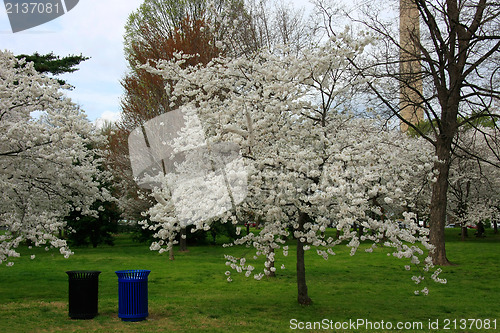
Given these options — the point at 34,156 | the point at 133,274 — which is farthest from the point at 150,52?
the point at 133,274

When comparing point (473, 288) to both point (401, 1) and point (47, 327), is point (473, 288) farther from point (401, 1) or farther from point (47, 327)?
point (47, 327)

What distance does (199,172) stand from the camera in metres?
9.29

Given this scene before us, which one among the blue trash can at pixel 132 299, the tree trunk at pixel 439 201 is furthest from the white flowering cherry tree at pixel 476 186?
the blue trash can at pixel 132 299

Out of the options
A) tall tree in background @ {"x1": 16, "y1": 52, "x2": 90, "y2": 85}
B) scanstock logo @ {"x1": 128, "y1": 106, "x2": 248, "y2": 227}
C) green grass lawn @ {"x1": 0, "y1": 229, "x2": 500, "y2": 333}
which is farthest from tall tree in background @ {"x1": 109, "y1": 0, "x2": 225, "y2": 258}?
scanstock logo @ {"x1": 128, "y1": 106, "x2": 248, "y2": 227}

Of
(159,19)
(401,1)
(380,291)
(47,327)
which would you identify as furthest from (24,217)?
(159,19)

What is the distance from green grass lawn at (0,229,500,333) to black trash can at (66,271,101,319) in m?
0.24

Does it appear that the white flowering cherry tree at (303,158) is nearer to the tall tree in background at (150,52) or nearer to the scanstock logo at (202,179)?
the scanstock logo at (202,179)

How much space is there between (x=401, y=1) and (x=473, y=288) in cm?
970

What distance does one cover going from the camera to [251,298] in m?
11.5

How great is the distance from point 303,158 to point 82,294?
4898 millimetres

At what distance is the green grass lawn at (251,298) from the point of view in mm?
Answer: 8830

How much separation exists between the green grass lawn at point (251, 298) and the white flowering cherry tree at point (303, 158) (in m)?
1.07

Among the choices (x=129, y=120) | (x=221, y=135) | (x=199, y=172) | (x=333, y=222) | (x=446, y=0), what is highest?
(x=446, y=0)

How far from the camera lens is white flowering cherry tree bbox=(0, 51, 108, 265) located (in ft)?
33.0
